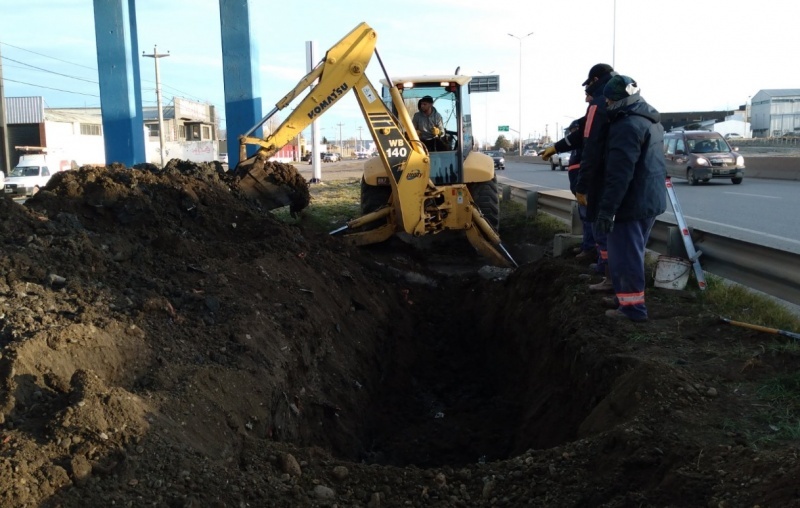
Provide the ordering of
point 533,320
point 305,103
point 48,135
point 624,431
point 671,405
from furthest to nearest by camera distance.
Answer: point 48,135 < point 305,103 < point 533,320 < point 671,405 < point 624,431

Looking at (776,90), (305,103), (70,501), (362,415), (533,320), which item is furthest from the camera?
(776,90)

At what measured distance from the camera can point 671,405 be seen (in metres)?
3.86

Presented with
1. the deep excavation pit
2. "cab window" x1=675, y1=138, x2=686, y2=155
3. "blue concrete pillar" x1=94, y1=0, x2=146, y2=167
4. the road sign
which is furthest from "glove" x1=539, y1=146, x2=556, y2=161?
the road sign

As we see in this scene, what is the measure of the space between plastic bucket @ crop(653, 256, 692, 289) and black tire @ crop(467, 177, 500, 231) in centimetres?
460

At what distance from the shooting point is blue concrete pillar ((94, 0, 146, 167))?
47.0ft

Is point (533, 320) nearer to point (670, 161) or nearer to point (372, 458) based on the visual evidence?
point (372, 458)

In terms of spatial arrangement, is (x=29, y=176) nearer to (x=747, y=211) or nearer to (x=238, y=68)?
(x=238, y=68)

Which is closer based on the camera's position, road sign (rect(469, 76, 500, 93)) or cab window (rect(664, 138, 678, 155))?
cab window (rect(664, 138, 678, 155))

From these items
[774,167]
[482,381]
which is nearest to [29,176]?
[482,381]

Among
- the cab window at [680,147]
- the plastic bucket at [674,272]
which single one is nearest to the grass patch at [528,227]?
the plastic bucket at [674,272]

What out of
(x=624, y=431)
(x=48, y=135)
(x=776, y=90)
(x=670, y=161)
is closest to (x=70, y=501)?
(x=624, y=431)

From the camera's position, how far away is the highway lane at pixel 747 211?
1141 cm

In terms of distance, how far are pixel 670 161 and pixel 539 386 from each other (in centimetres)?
2025

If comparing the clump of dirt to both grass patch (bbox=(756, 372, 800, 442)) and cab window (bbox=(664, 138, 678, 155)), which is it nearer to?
grass patch (bbox=(756, 372, 800, 442))
